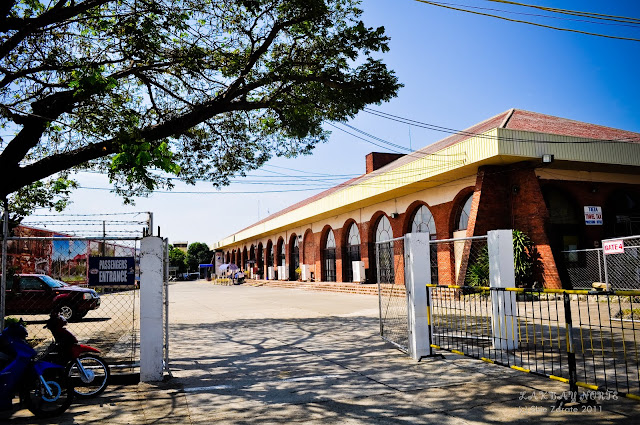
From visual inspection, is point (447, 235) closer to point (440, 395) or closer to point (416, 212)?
point (416, 212)

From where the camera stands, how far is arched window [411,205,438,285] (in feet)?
68.1

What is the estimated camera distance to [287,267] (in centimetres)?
3934

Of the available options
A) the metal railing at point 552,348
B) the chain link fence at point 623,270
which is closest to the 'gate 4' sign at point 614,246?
the metal railing at point 552,348

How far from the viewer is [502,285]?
7.41 m

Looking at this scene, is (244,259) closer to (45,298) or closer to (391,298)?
(45,298)

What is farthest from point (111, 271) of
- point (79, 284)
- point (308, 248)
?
point (308, 248)

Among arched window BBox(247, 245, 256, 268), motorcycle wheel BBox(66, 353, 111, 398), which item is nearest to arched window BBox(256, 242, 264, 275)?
arched window BBox(247, 245, 256, 268)

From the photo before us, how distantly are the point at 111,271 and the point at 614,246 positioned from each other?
41.0 feet

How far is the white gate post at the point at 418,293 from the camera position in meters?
7.09

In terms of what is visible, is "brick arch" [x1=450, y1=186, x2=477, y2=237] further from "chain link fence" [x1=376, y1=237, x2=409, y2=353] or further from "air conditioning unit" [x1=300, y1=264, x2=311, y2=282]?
"air conditioning unit" [x1=300, y1=264, x2=311, y2=282]

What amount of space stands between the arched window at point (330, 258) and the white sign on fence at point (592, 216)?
1611 centimetres

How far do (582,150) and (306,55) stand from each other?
41.6 ft

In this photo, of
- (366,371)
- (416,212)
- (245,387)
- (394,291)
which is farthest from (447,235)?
(245,387)

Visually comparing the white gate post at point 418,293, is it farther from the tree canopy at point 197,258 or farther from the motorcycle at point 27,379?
the tree canopy at point 197,258
